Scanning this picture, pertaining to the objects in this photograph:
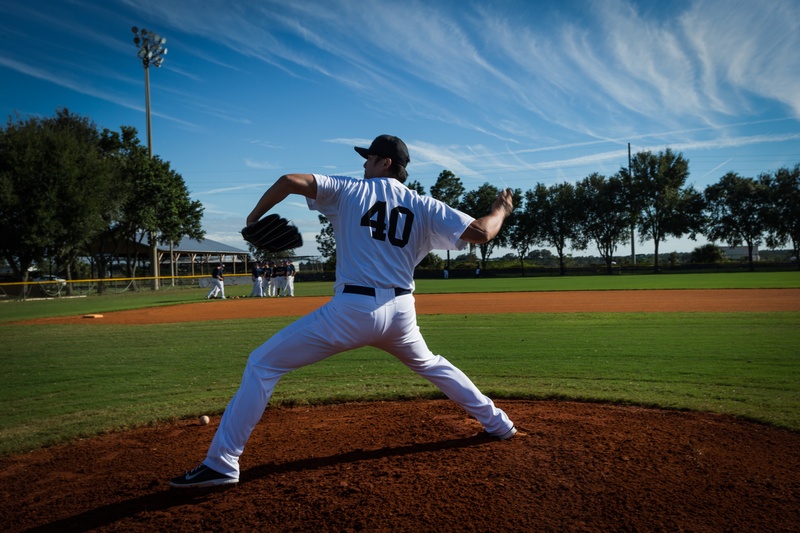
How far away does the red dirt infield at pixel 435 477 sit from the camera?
2971 mm

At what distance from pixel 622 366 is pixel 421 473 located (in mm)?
5092

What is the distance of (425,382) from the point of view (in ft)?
22.6

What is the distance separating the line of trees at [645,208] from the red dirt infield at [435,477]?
60.6 metres

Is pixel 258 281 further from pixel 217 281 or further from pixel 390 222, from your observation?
pixel 390 222

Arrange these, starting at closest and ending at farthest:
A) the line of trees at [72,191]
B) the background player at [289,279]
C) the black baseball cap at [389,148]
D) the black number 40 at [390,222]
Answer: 1. the black number 40 at [390,222]
2. the black baseball cap at [389,148]
3. the background player at [289,279]
4. the line of trees at [72,191]

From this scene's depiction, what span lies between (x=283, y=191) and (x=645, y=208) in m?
71.8

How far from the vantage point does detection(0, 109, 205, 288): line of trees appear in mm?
34781

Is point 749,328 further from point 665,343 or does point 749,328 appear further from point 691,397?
point 691,397

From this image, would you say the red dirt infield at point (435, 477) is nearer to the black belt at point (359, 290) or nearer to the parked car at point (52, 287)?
the black belt at point (359, 290)

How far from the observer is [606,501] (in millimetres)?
3137

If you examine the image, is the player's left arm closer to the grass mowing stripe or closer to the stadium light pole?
the grass mowing stripe

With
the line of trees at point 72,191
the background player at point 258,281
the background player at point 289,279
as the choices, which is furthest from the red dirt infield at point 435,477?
the line of trees at point 72,191

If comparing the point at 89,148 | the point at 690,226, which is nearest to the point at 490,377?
the point at 89,148

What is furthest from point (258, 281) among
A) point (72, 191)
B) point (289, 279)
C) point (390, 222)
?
point (390, 222)
